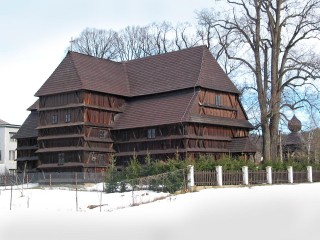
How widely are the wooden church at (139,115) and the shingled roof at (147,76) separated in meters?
0.10

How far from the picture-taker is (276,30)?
44219 mm

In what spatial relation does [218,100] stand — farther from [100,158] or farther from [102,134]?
[100,158]

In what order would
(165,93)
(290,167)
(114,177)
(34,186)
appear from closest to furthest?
(114,177)
(290,167)
(34,186)
(165,93)

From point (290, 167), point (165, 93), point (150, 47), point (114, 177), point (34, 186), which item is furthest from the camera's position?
point (150, 47)

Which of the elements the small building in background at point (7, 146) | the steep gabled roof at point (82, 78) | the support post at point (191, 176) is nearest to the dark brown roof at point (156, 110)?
the steep gabled roof at point (82, 78)

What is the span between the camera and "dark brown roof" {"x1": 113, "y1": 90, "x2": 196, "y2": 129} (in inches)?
1695

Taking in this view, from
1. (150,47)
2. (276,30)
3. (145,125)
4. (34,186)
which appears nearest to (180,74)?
(145,125)

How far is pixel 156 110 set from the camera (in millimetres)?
44875

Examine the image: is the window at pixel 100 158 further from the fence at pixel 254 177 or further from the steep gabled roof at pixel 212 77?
the fence at pixel 254 177

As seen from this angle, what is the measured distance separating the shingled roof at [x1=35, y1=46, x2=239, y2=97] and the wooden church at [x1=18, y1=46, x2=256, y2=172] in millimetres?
104

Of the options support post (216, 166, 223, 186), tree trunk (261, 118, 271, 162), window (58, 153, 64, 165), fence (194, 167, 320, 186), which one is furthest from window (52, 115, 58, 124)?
tree trunk (261, 118, 271, 162)

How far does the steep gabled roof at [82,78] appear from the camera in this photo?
4534cm

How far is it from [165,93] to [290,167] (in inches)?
501

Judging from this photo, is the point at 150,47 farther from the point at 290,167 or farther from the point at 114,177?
the point at 114,177
